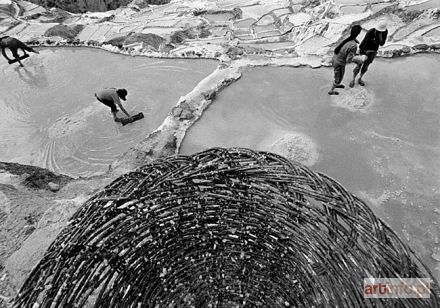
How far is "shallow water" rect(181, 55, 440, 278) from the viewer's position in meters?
4.14

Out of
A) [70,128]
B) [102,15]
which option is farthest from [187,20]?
[70,128]

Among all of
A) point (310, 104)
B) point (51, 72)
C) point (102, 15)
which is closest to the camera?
point (310, 104)

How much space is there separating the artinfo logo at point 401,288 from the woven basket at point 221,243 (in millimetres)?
45

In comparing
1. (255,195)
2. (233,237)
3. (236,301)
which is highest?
(255,195)

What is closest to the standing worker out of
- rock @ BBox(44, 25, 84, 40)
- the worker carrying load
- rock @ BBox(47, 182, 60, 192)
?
the worker carrying load

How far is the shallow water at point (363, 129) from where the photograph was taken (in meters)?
4.14

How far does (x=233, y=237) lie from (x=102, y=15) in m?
13.5

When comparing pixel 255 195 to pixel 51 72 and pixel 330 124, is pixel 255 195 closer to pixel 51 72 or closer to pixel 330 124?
pixel 330 124

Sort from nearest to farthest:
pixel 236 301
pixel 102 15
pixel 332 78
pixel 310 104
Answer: pixel 236 301, pixel 310 104, pixel 332 78, pixel 102 15

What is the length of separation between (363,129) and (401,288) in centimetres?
350

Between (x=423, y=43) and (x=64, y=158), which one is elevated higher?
(x=423, y=43)

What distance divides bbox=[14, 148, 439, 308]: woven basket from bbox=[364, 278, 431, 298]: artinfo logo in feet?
0.15

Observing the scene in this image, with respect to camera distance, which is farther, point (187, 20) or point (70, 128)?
point (187, 20)

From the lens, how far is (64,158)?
5.89 meters
